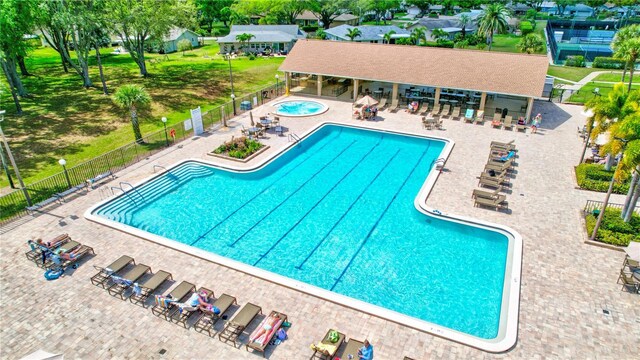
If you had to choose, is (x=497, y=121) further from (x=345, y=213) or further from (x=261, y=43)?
(x=261, y=43)

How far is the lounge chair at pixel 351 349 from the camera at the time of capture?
11.2 meters

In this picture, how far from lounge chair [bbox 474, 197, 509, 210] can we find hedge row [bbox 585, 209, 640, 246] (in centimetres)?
346

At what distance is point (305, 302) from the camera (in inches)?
537

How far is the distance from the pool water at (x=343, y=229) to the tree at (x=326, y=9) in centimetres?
7868

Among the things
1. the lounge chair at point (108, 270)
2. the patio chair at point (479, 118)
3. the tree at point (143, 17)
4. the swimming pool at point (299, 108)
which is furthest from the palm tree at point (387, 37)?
the lounge chair at point (108, 270)

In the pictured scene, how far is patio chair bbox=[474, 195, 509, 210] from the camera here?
61.6ft

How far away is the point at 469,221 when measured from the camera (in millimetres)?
18000

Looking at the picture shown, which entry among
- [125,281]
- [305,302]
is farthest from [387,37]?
[125,281]

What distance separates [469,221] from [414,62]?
19.8 meters

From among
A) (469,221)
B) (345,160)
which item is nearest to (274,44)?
(345,160)

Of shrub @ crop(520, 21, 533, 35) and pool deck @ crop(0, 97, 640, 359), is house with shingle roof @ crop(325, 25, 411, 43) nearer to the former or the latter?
shrub @ crop(520, 21, 533, 35)

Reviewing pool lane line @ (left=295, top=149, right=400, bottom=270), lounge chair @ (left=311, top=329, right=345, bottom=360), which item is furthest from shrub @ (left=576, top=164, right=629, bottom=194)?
lounge chair @ (left=311, top=329, right=345, bottom=360)

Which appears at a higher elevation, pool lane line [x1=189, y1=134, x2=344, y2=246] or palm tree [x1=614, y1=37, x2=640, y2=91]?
palm tree [x1=614, y1=37, x2=640, y2=91]

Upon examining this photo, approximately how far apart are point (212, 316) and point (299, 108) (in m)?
24.1
